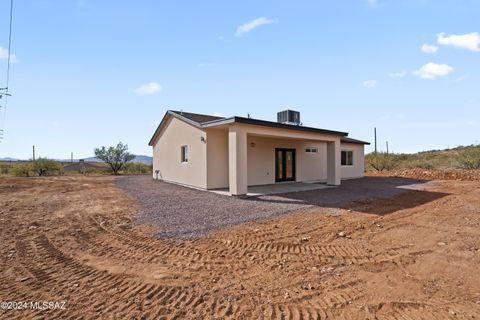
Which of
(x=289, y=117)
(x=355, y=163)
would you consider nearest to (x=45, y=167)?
(x=289, y=117)

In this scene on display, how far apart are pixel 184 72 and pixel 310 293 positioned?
11487 mm

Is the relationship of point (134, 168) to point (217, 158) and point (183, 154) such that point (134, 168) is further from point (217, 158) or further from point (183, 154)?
point (217, 158)

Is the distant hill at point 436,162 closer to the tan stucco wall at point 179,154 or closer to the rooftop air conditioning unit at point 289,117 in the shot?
the rooftop air conditioning unit at point 289,117

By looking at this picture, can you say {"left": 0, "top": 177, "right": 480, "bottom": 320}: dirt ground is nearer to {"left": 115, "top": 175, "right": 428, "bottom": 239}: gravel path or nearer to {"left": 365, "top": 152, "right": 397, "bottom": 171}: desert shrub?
{"left": 115, "top": 175, "right": 428, "bottom": 239}: gravel path

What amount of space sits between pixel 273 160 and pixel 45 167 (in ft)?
78.9

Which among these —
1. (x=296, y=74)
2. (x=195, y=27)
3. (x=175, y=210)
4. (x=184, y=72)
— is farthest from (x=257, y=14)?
(x=175, y=210)

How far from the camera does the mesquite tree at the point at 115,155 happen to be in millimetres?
25547

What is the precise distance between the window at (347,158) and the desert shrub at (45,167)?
27956mm

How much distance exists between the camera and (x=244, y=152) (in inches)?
368

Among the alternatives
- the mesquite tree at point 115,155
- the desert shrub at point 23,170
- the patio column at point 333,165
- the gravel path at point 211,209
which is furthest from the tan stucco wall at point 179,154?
the desert shrub at point 23,170

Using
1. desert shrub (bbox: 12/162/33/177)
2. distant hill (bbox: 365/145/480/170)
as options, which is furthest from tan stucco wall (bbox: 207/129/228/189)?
desert shrub (bbox: 12/162/33/177)

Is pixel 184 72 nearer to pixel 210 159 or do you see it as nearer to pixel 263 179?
pixel 210 159

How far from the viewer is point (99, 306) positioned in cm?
255

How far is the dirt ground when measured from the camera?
2.52 metres
